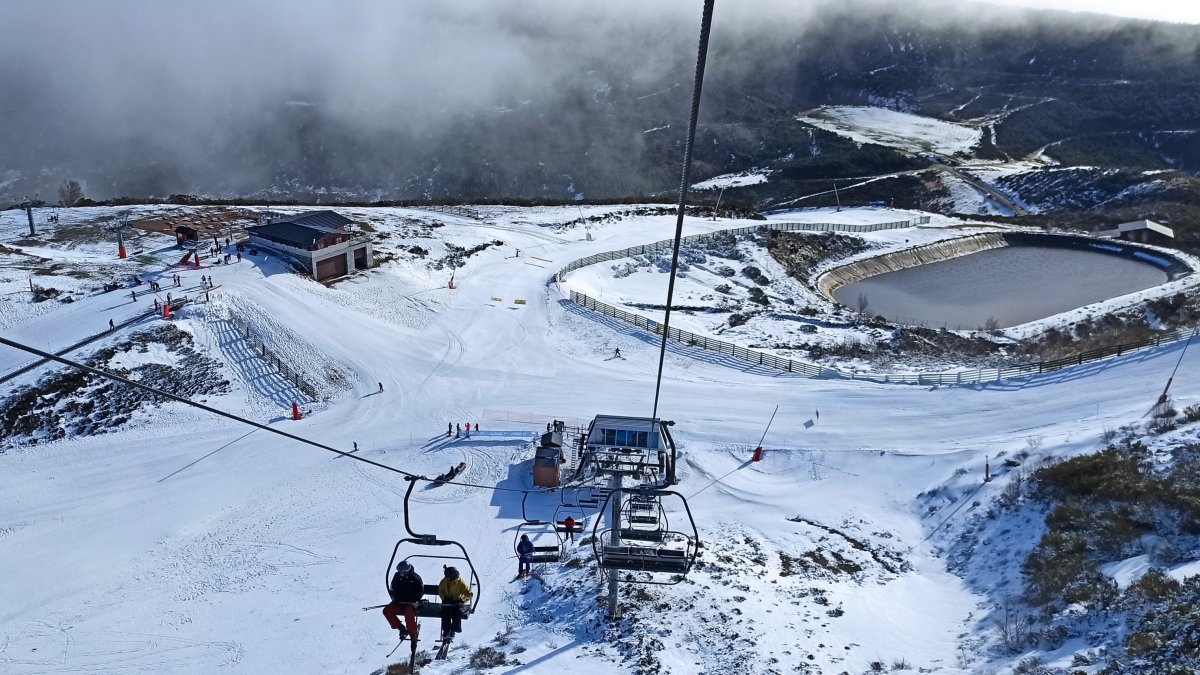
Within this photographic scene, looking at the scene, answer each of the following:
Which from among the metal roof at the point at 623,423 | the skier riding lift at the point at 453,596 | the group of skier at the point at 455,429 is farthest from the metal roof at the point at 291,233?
the skier riding lift at the point at 453,596

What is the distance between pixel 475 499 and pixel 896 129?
12622 cm

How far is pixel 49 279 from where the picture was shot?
137 ft

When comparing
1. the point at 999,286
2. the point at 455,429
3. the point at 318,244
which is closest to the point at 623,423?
the point at 455,429

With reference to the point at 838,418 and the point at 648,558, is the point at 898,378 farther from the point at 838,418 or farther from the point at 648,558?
the point at 648,558

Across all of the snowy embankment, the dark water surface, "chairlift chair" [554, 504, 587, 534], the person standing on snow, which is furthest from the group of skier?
the dark water surface

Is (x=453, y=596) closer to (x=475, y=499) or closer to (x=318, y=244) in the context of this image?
(x=475, y=499)

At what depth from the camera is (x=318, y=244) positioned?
151 ft

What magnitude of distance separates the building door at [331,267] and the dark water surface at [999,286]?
34.4m

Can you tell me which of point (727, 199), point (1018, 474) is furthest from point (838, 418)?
point (727, 199)

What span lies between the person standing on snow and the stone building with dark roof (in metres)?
30.0

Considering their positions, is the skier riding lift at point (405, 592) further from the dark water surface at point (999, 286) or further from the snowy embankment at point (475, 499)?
the dark water surface at point (999, 286)

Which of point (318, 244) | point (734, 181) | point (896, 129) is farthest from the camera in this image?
point (896, 129)

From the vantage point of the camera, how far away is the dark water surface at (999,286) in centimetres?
5188

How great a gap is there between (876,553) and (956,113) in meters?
138
